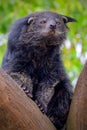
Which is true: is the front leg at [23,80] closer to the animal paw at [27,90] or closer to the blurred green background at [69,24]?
the animal paw at [27,90]

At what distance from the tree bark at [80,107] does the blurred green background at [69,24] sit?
2.65 meters

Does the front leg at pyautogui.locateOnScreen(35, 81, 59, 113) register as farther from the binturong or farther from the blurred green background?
the blurred green background

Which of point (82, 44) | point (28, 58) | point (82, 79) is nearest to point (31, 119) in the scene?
point (82, 79)

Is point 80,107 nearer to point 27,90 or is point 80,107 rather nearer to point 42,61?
point 27,90

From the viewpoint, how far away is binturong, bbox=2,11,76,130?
423 cm

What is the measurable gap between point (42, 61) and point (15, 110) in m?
0.80

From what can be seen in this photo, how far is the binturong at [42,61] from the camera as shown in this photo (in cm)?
423

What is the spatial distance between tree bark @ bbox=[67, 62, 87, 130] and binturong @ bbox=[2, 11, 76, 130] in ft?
1.19

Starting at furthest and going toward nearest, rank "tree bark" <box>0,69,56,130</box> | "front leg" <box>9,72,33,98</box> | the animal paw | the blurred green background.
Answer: the blurred green background, "front leg" <box>9,72,33,98</box>, the animal paw, "tree bark" <box>0,69,56,130</box>

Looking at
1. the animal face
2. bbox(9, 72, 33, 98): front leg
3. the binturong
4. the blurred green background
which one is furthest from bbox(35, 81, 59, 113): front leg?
the blurred green background

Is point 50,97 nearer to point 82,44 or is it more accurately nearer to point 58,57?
point 58,57

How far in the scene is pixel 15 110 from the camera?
12.2 feet

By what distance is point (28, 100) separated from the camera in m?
3.82

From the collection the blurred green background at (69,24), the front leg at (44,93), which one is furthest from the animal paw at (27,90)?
the blurred green background at (69,24)
